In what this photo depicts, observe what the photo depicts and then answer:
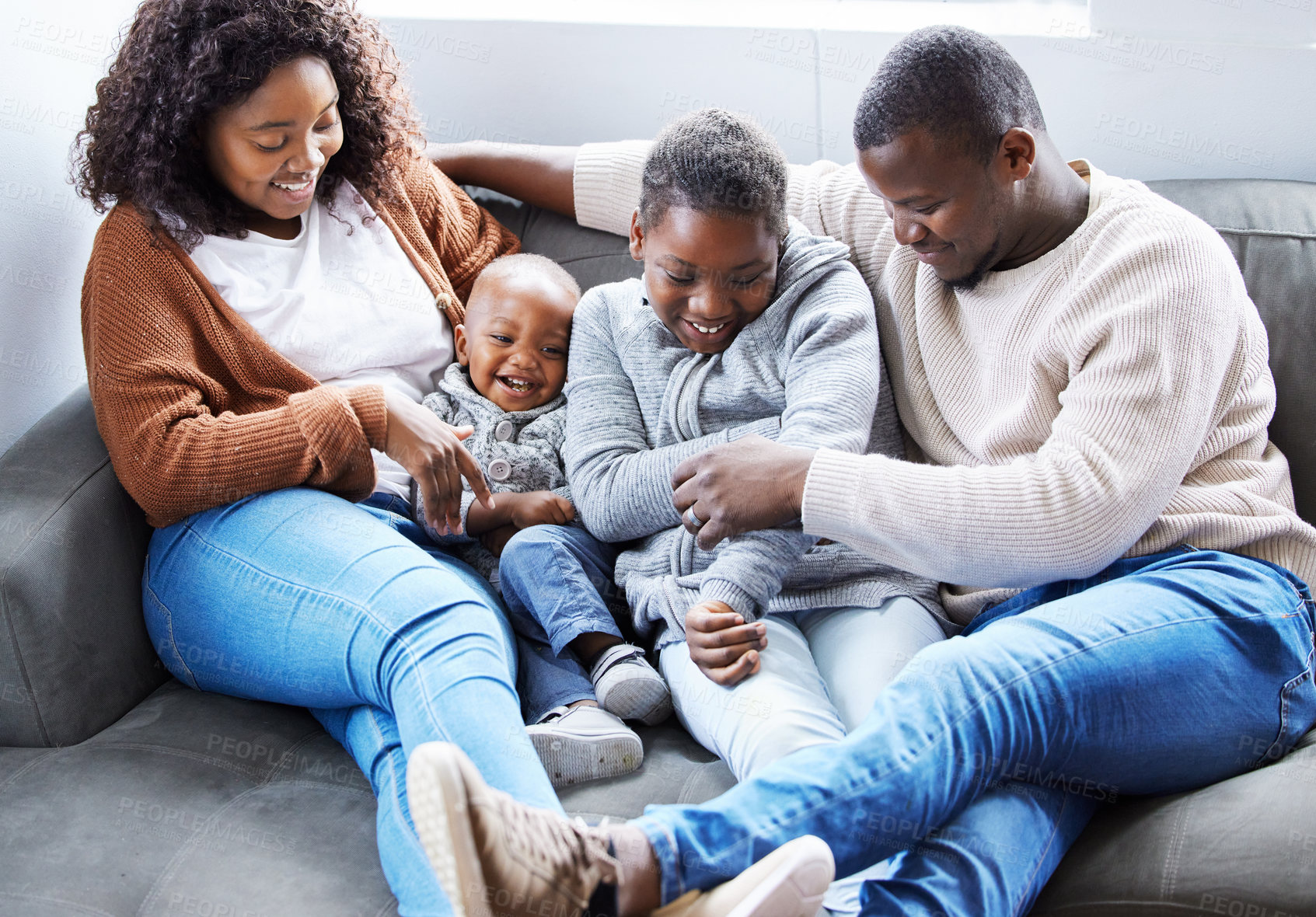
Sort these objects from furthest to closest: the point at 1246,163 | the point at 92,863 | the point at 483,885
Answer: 1. the point at 1246,163
2. the point at 92,863
3. the point at 483,885

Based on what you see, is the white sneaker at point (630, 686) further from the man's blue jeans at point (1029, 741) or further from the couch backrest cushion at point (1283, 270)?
the couch backrest cushion at point (1283, 270)

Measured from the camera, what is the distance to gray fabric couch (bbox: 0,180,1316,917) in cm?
107

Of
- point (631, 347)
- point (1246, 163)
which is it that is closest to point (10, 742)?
point (631, 347)

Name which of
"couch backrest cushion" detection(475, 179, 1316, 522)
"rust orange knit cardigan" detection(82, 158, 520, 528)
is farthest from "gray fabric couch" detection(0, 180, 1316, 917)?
"rust orange knit cardigan" detection(82, 158, 520, 528)

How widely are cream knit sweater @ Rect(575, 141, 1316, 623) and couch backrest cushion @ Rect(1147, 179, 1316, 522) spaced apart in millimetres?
130

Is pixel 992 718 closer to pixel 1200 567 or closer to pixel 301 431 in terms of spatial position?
pixel 1200 567

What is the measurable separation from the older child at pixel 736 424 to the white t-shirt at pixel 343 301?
272 millimetres

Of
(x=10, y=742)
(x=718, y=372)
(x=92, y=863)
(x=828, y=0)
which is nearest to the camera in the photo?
(x=92, y=863)

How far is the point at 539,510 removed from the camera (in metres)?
1.58

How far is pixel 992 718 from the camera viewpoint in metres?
1.05

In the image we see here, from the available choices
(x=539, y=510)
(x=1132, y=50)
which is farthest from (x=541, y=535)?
(x=1132, y=50)

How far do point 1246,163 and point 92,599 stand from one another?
190 cm

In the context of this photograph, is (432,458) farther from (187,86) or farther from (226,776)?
(187,86)

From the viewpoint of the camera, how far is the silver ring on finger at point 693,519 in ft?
4.31
